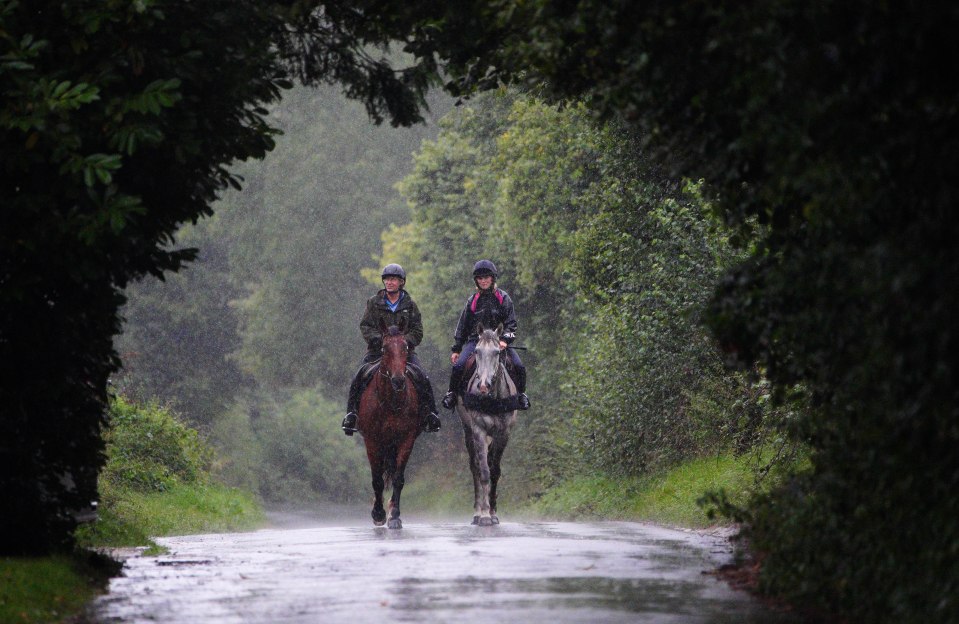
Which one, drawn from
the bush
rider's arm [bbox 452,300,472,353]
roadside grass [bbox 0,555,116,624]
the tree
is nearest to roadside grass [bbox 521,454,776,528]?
rider's arm [bbox 452,300,472,353]

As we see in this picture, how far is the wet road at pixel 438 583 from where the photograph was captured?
953 cm

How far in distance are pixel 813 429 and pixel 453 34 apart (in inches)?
191

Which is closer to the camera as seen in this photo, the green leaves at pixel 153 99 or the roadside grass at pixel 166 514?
the green leaves at pixel 153 99

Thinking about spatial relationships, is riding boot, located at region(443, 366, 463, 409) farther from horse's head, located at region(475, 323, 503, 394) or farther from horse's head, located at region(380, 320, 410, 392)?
horse's head, located at region(380, 320, 410, 392)

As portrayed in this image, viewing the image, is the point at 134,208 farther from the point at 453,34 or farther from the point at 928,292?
the point at 928,292

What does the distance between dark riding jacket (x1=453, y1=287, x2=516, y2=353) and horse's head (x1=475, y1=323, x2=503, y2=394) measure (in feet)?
0.73

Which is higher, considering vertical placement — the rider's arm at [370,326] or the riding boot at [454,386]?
the rider's arm at [370,326]

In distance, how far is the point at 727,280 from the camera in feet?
35.9

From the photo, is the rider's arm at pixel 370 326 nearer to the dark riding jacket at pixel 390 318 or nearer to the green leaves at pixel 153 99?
the dark riding jacket at pixel 390 318

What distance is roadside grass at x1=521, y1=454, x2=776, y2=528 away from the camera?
74.5 ft

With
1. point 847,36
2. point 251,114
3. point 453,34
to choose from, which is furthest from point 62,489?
point 847,36

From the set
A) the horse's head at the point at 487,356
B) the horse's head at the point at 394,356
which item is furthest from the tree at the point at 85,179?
the horse's head at the point at 487,356

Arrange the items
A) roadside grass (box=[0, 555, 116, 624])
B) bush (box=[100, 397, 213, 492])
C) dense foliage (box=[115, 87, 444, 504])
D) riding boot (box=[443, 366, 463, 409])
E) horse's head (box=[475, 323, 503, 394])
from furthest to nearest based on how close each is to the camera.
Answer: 1. dense foliage (box=[115, 87, 444, 504])
2. bush (box=[100, 397, 213, 492])
3. riding boot (box=[443, 366, 463, 409])
4. horse's head (box=[475, 323, 503, 394])
5. roadside grass (box=[0, 555, 116, 624])

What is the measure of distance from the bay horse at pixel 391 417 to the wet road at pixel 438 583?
158 inches
